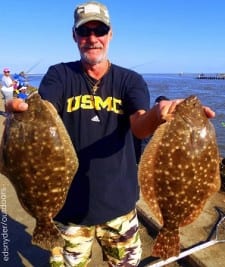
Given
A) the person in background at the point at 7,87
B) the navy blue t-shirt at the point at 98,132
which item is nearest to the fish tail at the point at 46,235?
the navy blue t-shirt at the point at 98,132

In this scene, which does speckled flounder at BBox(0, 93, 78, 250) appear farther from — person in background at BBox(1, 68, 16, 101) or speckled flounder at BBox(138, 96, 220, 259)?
person in background at BBox(1, 68, 16, 101)

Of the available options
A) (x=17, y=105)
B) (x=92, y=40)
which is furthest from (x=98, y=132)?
(x=17, y=105)

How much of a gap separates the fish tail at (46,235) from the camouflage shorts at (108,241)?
2.42 feet

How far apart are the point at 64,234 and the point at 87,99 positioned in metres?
1.40

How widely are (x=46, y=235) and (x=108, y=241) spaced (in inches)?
41.6

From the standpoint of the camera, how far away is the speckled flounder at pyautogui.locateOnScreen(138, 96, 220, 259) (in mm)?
2840

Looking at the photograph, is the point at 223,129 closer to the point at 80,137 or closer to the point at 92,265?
the point at 92,265

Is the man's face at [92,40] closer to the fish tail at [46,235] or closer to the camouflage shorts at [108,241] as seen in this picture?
the fish tail at [46,235]

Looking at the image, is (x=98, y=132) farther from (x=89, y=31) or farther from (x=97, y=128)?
(x=89, y=31)

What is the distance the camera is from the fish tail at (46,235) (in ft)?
10.3

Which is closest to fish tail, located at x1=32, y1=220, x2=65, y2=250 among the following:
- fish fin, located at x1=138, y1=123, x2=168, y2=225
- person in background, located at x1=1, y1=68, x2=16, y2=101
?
fish fin, located at x1=138, y1=123, x2=168, y2=225

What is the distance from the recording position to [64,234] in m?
3.96

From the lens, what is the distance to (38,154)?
2.90 metres

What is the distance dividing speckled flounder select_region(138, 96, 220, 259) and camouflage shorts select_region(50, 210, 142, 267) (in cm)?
109
